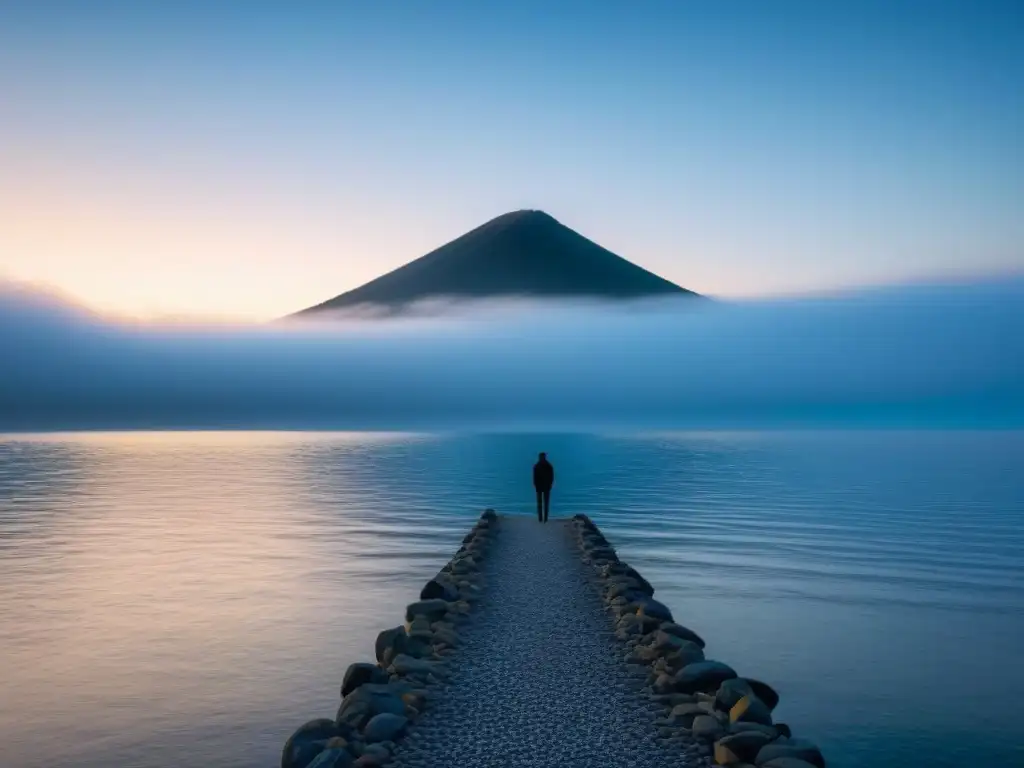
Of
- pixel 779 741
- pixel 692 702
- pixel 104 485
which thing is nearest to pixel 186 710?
pixel 692 702

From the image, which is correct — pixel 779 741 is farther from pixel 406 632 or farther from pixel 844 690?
pixel 406 632

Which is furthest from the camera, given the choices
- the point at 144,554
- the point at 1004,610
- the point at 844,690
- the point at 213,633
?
the point at 144,554

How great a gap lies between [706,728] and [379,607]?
37.2 ft

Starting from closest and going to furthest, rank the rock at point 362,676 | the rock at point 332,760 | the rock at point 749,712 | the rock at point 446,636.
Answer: the rock at point 332,760, the rock at point 749,712, the rock at point 362,676, the rock at point 446,636

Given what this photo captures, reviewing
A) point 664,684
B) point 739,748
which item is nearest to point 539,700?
point 664,684

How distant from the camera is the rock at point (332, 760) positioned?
973 centimetres

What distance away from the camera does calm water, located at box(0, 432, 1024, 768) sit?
13367 mm

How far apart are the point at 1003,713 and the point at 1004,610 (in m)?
8.17

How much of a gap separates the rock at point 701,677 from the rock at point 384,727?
399cm

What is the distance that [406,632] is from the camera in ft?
51.6

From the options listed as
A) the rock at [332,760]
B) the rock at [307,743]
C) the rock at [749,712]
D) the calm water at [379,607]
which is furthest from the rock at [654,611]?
the rock at [332,760]

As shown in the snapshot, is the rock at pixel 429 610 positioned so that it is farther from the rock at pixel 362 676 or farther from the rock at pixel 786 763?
the rock at pixel 786 763

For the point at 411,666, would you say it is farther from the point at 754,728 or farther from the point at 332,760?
the point at 754,728

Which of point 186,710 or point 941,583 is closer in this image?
point 186,710
